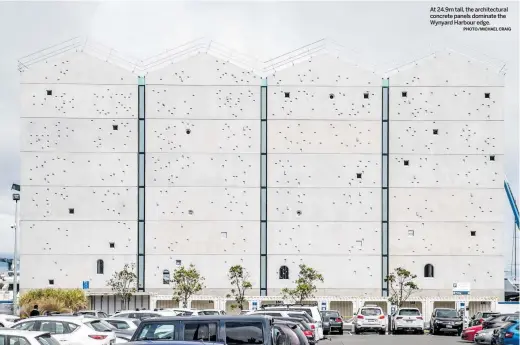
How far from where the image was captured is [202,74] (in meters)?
87.2

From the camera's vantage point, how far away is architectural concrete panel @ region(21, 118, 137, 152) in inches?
3388

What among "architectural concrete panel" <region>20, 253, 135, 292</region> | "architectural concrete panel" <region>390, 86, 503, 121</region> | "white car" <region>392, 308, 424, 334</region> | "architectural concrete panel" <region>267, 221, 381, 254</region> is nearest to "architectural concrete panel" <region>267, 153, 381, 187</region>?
Result: "architectural concrete panel" <region>267, 221, 381, 254</region>

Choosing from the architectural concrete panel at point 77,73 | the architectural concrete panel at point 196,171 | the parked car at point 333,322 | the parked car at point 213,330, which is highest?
the architectural concrete panel at point 77,73

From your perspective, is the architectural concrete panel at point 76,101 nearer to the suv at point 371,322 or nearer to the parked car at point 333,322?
the parked car at point 333,322

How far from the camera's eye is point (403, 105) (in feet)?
287

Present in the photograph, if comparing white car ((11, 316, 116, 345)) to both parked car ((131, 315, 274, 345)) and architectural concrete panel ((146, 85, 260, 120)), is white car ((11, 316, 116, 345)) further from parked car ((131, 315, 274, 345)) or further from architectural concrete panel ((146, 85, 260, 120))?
architectural concrete panel ((146, 85, 260, 120))

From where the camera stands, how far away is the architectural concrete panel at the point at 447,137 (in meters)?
86.8

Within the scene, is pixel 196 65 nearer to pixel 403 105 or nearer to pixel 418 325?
pixel 403 105

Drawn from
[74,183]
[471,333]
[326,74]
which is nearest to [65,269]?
[74,183]

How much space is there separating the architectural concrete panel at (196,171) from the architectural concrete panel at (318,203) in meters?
2.59

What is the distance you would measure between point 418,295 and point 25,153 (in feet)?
124

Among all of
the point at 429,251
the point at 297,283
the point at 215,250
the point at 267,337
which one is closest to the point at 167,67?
the point at 215,250

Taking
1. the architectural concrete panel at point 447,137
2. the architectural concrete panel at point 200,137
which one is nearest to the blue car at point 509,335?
the architectural concrete panel at point 447,137

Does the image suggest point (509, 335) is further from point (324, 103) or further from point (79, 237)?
point (79, 237)
